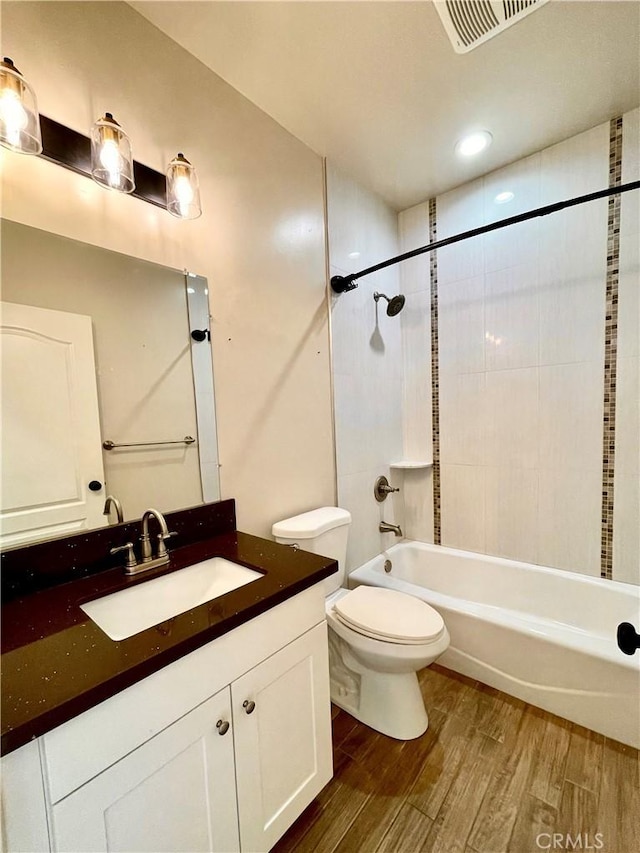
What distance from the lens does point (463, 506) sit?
230 cm

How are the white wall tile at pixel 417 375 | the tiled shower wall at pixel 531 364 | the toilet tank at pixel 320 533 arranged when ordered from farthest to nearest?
the white wall tile at pixel 417 375
the tiled shower wall at pixel 531 364
the toilet tank at pixel 320 533

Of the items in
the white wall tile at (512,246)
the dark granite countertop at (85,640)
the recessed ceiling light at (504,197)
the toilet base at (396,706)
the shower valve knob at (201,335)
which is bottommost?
the toilet base at (396,706)

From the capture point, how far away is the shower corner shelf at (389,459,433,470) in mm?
2348

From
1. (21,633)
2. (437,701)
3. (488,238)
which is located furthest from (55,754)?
(488,238)

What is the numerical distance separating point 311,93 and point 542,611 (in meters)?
2.75

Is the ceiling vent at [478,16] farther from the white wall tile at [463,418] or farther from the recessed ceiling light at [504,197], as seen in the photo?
the white wall tile at [463,418]

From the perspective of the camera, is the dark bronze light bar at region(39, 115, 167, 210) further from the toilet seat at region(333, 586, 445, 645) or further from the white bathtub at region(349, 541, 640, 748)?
the white bathtub at region(349, 541, 640, 748)

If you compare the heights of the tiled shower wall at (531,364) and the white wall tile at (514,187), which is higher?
the white wall tile at (514,187)

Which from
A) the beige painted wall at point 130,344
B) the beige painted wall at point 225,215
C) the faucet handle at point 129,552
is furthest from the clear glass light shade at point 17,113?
the faucet handle at point 129,552

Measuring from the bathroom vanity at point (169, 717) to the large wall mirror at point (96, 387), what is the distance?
0.50 ft

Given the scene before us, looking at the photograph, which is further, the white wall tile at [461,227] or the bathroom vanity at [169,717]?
the white wall tile at [461,227]

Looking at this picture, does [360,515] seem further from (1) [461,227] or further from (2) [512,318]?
(1) [461,227]

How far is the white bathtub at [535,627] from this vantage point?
1397 millimetres

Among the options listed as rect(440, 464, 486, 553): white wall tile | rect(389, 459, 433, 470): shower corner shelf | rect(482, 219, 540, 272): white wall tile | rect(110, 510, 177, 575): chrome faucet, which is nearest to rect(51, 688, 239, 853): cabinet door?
rect(110, 510, 177, 575): chrome faucet
